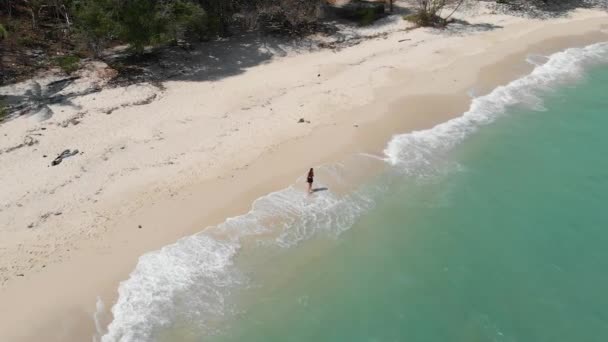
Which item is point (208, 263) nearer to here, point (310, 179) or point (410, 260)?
point (310, 179)

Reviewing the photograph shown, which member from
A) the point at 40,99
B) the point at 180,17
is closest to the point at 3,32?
the point at 40,99

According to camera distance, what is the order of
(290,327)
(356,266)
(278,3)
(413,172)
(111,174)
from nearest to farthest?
(290,327) < (356,266) < (111,174) < (413,172) < (278,3)

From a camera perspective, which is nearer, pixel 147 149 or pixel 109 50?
pixel 147 149

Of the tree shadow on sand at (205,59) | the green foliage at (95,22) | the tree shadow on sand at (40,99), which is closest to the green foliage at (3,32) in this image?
the tree shadow on sand at (40,99)

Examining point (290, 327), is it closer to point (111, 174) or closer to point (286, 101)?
point (111, 174)

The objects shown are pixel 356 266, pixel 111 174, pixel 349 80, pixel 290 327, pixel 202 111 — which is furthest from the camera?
pixel 349 80

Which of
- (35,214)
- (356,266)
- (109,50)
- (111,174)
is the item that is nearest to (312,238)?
(356,266)

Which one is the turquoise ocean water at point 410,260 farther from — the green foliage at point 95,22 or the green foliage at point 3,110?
the green foliage at point 95,22
